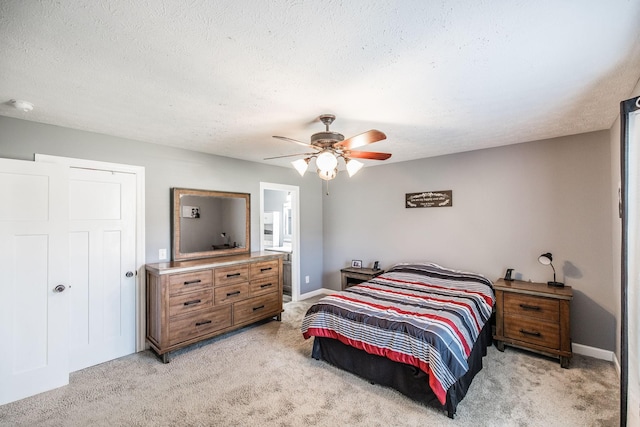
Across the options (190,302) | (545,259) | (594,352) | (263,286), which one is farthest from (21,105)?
(594,352)

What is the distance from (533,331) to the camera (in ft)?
9.77

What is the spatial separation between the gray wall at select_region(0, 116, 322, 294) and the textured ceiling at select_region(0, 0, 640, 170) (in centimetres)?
18

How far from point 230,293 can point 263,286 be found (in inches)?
20.6

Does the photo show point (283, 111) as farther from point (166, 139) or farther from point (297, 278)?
point (297, 278)

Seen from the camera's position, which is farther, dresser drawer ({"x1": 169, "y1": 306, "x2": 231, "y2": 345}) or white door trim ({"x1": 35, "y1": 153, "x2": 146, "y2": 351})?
white door trim ({"x1": 35, "y1": 153, "x2": 146, "y2": 351})

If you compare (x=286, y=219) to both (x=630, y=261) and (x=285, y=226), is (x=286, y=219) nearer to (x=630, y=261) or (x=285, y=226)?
(x=285, y=226)

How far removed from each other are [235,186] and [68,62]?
104 inches

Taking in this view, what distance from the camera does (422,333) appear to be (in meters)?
2.22

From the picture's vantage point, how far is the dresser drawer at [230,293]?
3.40m

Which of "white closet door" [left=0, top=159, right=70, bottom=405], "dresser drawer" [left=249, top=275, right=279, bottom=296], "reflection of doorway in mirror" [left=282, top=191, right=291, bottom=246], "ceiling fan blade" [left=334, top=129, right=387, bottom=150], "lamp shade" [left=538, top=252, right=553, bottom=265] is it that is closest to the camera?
"ceiling fan blade" [left=334, top=129, right=387, bottom=150]

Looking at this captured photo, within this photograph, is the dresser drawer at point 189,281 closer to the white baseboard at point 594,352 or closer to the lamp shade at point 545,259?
the lamp shade at point 545,259

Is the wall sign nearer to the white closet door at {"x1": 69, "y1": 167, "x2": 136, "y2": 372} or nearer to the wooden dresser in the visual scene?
the wooden dresser

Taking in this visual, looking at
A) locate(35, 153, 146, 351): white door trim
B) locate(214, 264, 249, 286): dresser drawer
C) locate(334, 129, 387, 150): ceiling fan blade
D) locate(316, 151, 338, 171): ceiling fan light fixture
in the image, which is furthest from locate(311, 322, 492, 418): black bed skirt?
locate(35, 153, 146, 351): white door trim

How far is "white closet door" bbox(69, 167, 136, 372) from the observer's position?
9.36 ft
